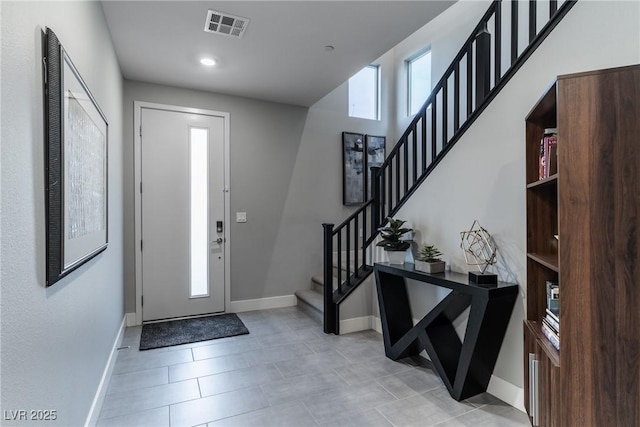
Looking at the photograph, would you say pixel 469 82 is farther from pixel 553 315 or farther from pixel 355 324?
pixel 355 324

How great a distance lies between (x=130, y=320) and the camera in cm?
381

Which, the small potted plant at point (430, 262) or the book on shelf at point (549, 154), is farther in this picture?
the small potted plant at point (430, 262)

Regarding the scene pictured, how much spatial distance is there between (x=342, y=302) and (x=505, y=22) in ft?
10.5

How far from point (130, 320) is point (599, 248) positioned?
4203 millimetres

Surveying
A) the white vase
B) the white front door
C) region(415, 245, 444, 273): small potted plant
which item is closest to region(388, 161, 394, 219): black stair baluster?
the white vase

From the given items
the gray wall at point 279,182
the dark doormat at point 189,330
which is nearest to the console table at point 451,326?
the dark doormat at point 189,330

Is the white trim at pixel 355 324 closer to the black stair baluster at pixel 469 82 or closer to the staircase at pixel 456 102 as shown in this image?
the staircase at pixel 456 102

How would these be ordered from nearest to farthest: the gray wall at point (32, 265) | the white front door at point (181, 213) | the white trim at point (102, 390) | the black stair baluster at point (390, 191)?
1. the gray wall at point (32, 265)
2. the white trim at point (102, 390)
3. the black stair baluster at point (390, 191)
4. the white front door at point (181, 213)

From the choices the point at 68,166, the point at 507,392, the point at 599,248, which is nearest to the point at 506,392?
the point at 507,392

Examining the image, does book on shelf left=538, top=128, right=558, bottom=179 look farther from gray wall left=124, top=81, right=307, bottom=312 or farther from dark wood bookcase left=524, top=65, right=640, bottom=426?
gray wall left=124, top=81, right=307, bottom=312

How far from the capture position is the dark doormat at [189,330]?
3350 mm

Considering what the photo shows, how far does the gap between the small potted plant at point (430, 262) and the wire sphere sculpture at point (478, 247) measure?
0.66 ft

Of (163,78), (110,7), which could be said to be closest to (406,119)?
(163,78)

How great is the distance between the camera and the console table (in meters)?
2.17
